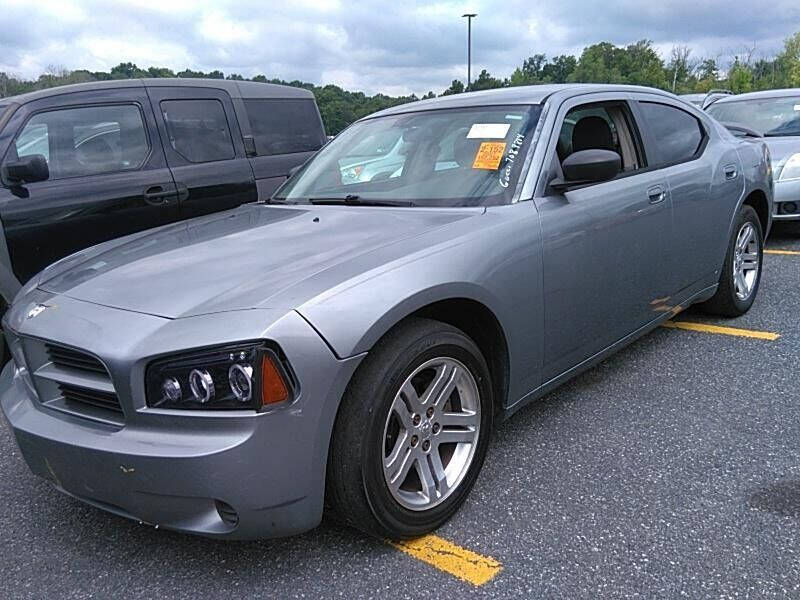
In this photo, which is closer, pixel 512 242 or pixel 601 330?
pixel 512 242

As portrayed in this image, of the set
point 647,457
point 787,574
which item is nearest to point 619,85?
point 647,457

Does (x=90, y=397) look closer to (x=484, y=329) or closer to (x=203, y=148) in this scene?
(x=484, y=329)

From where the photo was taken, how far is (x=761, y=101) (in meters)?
8.37

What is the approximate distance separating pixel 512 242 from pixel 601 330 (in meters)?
0.85

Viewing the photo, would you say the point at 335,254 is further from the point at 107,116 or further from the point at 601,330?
the point at 107,116

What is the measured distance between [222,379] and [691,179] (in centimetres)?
307

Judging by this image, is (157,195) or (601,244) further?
(157,195)

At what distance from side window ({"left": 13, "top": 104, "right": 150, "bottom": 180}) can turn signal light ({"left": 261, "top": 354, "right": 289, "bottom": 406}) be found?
10.9ft

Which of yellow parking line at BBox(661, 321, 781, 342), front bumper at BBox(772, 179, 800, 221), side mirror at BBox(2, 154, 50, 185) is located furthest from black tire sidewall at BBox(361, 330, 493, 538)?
front bumper at BBox(772, 179, 800, 221)

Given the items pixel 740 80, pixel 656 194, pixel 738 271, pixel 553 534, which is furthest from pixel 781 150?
pixel 740 80

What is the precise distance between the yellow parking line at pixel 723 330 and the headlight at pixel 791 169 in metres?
3.32

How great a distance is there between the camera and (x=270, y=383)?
6.49 ft

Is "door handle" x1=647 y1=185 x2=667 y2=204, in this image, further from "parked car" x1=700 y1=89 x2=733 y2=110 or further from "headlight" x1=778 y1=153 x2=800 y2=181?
"parked car" x1=700 y1=89 x2=733 y2=110

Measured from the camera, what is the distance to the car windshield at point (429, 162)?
9.91ft
